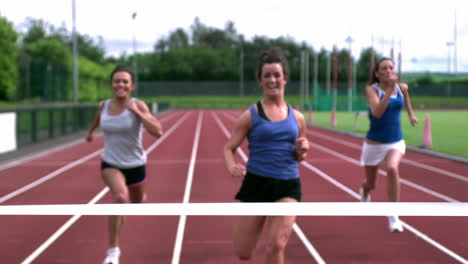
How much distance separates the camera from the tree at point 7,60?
4119 cm

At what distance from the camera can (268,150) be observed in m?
3.95

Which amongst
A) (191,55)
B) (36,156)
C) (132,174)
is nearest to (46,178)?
(36,156)

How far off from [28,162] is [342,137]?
1271cm

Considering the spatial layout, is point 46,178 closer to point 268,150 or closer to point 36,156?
point 36,156

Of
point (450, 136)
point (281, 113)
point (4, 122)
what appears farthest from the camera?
point (450, 136)

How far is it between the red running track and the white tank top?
0.95m

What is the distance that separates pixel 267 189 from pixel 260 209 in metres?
0.42

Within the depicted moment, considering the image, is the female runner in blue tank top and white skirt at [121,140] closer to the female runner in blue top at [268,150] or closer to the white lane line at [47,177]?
the female runner in blue top at [268,150]

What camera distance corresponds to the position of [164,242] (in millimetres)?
6273

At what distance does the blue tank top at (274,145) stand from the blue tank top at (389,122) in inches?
111

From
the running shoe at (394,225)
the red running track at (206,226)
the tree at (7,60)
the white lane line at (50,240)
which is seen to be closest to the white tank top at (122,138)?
the red running track at (206,226)

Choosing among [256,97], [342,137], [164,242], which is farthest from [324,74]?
[164,242]

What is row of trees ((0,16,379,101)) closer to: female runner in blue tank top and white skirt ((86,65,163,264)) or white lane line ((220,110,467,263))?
white lane line ((220,110,467,263))

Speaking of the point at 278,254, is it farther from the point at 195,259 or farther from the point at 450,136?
the point at 450,136
